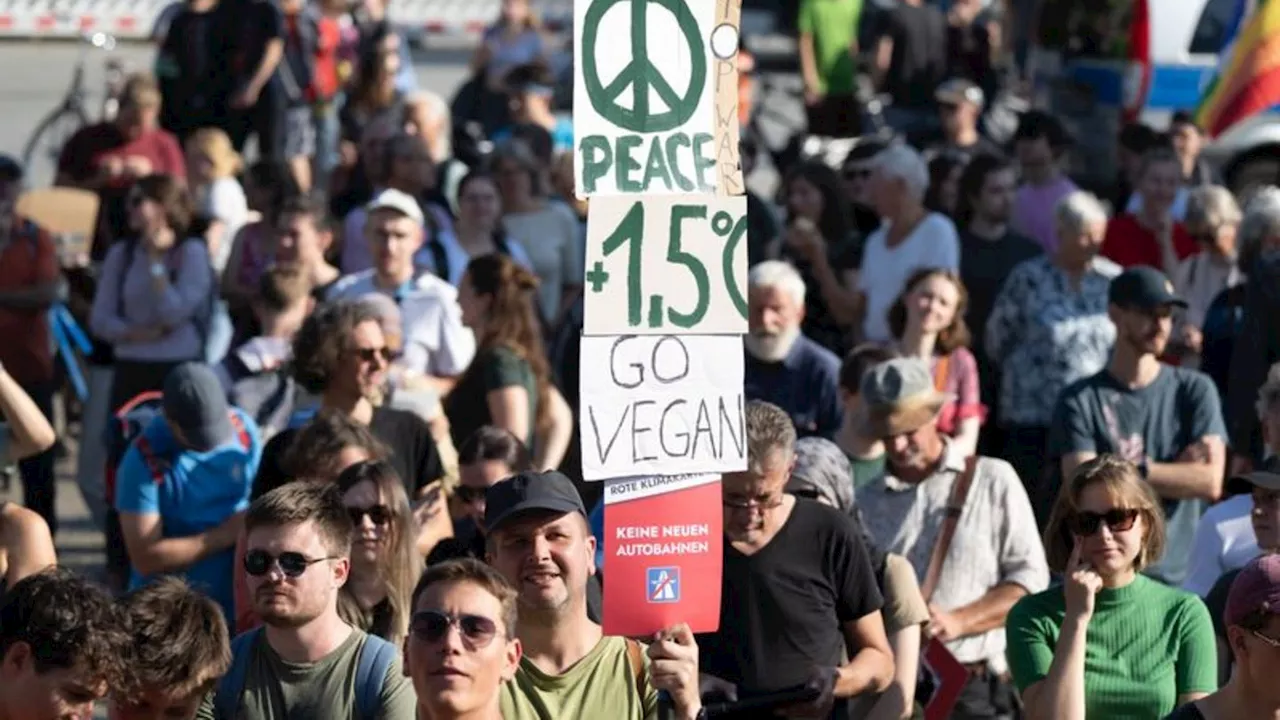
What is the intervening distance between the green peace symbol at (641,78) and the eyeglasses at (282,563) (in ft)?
4.02

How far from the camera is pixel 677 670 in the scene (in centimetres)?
590

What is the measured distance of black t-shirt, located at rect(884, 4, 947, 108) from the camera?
1969cm

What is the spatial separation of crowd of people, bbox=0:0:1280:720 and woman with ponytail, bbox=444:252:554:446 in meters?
0.02

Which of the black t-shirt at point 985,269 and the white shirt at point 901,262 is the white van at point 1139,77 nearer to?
the black t-shirt at point 985,269

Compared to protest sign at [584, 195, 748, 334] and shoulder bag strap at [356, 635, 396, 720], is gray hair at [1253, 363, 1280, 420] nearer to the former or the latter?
protest sign at [584, 195, 748, 334]

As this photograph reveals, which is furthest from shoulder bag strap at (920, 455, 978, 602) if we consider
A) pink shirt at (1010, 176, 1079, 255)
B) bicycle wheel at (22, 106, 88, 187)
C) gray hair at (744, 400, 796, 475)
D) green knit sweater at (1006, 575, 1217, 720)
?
bicycle wheel at (22, 106, 88, 187)

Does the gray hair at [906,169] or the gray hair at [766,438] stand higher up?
the gray hair at [906,169]

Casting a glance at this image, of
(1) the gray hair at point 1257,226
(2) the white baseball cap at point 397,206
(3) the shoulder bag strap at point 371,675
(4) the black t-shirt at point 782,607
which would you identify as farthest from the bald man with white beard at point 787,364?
(3) the shoulder bag strap at point 371,675

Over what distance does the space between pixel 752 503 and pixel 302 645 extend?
1357mm

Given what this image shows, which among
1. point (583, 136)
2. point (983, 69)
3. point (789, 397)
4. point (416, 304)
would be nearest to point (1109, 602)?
point (583, 136)

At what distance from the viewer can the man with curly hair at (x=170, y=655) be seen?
5699mm

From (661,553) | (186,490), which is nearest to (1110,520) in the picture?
(661,553)

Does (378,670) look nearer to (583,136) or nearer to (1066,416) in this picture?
(583,136)

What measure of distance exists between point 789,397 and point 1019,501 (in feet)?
5.76
